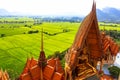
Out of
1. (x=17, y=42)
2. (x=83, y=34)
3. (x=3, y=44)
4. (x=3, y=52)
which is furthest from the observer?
(x=17, y=42)

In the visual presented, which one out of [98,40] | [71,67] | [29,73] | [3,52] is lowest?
[3,52]

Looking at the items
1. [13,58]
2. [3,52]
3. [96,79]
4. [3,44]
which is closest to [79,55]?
[96,79]

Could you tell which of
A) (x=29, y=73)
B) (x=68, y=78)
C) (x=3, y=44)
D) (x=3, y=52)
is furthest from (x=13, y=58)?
(x=68, y=78)

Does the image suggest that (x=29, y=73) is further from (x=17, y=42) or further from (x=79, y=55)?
(x=17, y=42)

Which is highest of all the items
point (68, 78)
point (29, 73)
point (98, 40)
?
point (98, 40)

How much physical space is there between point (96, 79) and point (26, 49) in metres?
62.8

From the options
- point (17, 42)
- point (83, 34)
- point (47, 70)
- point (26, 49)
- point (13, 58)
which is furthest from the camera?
point (17, 42)

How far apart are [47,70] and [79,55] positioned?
4.93 metres

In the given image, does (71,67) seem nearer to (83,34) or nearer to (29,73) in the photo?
(83,34)

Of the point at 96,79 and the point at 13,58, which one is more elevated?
the point at 96,79

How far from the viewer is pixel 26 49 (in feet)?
232

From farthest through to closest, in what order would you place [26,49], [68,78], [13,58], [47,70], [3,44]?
1. [3,44]
2. [26,49]
3. [13,58]
4. [47,70]
5. [68,78]

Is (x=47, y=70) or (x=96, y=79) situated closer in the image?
(x=96, y=79)

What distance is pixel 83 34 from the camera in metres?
8.62
